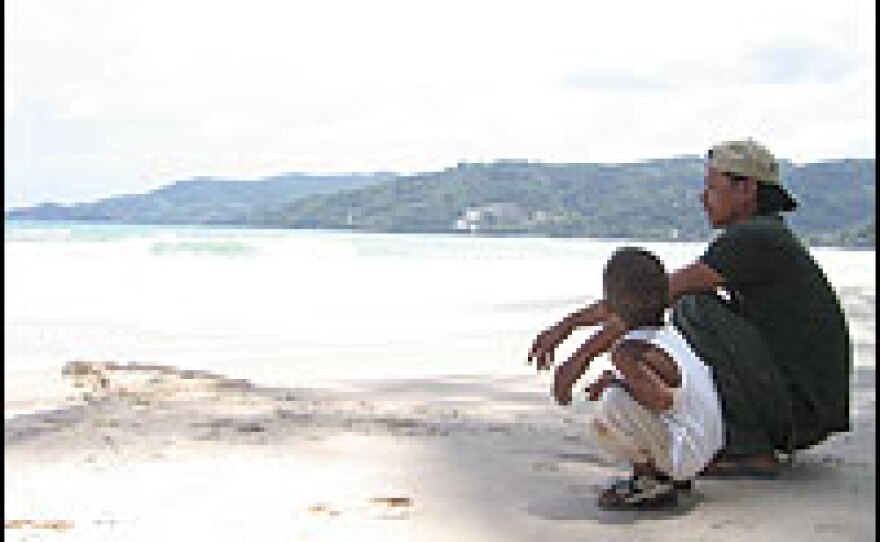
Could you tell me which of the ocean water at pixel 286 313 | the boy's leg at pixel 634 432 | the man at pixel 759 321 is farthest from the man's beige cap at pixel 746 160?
the ocean water at pixel 286 313

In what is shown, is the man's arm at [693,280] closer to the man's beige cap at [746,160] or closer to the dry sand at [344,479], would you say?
the man's beige cap at [746,160]

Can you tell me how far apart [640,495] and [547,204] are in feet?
290

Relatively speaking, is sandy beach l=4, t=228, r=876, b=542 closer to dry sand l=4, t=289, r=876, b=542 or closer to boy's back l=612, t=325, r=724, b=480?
dry sand l=4, t=289, r=876, b=542

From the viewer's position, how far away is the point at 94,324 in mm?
11188

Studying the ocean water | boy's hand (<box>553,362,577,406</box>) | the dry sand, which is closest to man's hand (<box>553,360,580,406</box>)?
boy's hand (<box>553,362,577,406</box>)

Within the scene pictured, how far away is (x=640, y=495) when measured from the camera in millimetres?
3553

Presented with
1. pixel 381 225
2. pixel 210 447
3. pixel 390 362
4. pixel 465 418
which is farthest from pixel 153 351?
pixel 381 225

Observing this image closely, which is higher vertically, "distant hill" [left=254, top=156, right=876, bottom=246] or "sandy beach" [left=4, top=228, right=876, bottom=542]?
"distant hill" [left=254, top=156, right=876, bottom=246]

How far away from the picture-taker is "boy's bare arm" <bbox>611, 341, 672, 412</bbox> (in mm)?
3459

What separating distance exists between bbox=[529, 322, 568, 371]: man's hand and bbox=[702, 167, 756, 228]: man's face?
2.45 feet

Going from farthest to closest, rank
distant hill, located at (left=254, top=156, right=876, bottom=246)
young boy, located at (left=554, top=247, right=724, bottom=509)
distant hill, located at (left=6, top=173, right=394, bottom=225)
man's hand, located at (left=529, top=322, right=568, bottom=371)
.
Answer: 1. distant hill, located at (left=6, top=173, right=394, bottom=225)
2. distant hill, located at (left=254, top=156, right=876, bottom=246)
3. man's hand, located at (left=529, top=322, right=568, bottom=371)
4. young boy, located at (left=554, top=247, right=724, bottom=509)

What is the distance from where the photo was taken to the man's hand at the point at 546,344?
373 centimetres

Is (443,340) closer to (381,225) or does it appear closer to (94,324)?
(94,324)

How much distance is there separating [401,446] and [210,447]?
0.66 metres
